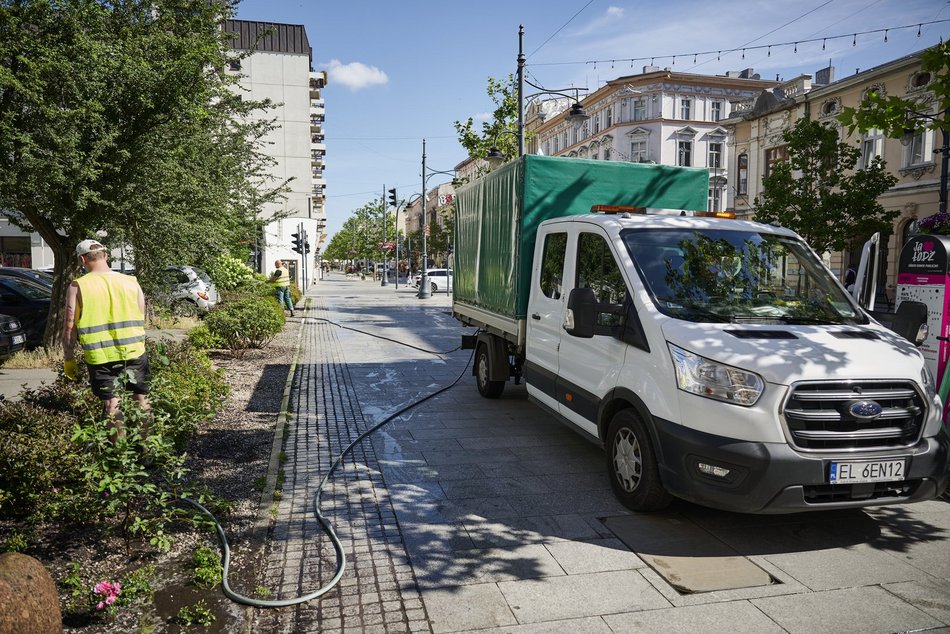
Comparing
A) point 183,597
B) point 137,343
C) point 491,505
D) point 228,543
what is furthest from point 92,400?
point 491,505

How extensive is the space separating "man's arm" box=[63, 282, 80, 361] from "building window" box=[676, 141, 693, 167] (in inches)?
2271

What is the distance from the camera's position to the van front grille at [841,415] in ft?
13.1

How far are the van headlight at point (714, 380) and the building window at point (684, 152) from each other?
57499 millimetres

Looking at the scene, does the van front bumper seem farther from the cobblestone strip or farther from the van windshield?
the cobblestone strip

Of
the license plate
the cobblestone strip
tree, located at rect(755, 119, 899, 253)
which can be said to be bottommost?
the cobblestone strip

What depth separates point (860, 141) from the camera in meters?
24.1

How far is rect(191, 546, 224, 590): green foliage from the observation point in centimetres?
384

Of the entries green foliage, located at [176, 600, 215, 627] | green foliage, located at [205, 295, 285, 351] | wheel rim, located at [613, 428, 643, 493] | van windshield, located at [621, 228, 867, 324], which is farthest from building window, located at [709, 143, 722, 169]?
green foliage, located at [176, 600, 215, 627]

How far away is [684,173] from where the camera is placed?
7199 millimetres

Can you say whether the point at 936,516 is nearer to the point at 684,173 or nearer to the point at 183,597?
the point at 684,173

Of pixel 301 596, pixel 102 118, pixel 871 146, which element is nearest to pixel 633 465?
pixel 301 596

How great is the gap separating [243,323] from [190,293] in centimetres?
789

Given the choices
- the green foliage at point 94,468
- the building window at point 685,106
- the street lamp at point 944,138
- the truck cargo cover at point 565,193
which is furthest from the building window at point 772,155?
the green foliage at point 94,468

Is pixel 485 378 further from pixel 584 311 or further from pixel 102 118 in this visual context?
pixel 102 118
